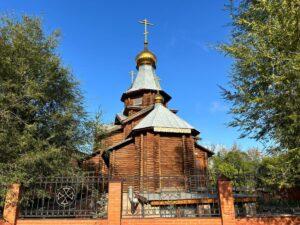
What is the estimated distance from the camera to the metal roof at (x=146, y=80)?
2608 centimetres

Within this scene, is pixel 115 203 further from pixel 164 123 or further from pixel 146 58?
pixel 146 58

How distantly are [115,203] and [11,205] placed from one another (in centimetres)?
307

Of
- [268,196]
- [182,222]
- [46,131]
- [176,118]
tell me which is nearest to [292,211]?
[268,196]

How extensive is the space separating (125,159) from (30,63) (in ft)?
28.2

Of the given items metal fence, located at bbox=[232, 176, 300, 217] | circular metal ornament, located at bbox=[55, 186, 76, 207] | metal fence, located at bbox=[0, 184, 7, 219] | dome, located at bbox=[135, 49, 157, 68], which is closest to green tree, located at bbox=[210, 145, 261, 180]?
dome, located at bbox=[135, 49, 157, 68]

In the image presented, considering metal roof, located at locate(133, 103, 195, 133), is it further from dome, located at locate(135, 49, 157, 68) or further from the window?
dome, located at locate(135, 49, 157, 68)

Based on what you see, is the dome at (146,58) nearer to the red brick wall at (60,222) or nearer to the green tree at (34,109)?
the green tree at (34,109)

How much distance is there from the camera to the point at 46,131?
11320 mm

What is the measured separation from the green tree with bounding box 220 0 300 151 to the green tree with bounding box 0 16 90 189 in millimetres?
6800

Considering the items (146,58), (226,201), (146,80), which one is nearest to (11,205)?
(226,201)

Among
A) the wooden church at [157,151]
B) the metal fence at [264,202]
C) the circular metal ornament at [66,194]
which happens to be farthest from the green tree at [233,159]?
the circular metal ornament at [66,194]

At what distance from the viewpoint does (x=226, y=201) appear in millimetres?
8359

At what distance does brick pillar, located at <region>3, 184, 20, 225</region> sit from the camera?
8273 millimetres

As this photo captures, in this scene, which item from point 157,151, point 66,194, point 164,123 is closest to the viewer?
point 66,194
